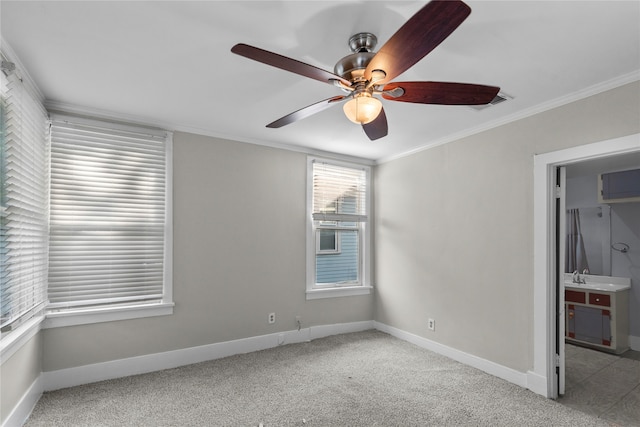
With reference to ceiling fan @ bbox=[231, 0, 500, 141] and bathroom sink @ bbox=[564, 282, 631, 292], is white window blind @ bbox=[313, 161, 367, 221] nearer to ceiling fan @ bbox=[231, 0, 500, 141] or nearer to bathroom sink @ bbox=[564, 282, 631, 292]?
ceiling fan @ bbox=[231, 0, 500, 141]

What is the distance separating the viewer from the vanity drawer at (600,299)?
4061mm

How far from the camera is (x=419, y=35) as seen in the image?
141 centimetres

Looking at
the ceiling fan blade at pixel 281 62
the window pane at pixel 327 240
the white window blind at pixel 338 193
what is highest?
the ceiling fan blade at pixel 281 62

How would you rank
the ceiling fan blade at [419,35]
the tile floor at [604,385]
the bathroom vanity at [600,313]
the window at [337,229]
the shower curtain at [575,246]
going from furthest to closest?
the shower curtain at [575,246], the window at [337,229], the bathroom vanity at [600,313], the tile floor at [604,385], the ceiling fan blade at [419,35]

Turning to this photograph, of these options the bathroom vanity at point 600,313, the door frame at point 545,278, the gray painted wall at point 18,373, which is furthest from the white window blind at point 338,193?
the gray painted wall at point 18,373


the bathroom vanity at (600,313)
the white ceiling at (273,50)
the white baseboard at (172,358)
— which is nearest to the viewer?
the white ceiling at (273,50)

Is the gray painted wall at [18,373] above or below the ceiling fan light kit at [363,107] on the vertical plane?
below

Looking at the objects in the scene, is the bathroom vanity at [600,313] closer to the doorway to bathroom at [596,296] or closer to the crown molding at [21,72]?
the doorway to bathroom at [596,296]

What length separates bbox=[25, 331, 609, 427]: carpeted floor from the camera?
98.9 inches

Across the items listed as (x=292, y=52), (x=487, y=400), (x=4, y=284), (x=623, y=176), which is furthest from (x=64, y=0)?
(x=623, y=176)

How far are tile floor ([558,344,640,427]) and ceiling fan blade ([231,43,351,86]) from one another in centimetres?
300

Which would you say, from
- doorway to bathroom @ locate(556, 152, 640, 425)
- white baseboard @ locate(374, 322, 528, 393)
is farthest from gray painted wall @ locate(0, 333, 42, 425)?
doorway to bathroom @ locate(556, 152, 640, 425)

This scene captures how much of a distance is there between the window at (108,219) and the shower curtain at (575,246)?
505 centimetres

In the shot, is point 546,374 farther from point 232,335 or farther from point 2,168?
point 2,168
